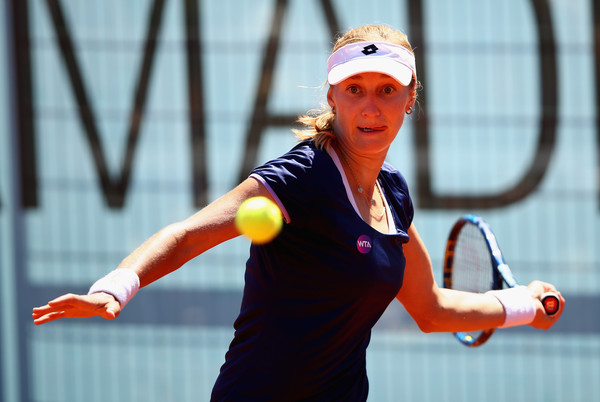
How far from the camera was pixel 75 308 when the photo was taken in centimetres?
183

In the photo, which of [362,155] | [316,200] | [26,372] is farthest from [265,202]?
[26,372]

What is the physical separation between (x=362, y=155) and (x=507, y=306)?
0.99 metres

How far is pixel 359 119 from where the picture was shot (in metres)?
2.38

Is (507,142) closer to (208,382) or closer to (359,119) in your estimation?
(208,382)

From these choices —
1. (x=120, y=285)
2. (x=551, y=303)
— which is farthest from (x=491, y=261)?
(x=120, y=285)

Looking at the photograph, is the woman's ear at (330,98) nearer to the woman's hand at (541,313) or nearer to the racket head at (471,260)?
the woman's hand at (541,313)

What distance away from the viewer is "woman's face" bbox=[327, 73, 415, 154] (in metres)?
2.38

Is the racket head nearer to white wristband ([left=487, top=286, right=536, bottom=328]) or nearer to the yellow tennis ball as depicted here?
white wristband ([left=487, top=286, right=536, bottom=328])

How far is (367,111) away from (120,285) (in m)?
0.89

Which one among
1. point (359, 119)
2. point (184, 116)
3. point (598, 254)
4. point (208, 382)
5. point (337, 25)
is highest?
point (337, 25)

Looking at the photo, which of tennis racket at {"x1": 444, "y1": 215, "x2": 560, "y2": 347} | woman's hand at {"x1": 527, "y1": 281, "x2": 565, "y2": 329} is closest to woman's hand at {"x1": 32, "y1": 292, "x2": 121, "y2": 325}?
woman's hand at {"x1": 527, "y1": 281, "x2": 565, "y2": 329}

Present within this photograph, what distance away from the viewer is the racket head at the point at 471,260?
12.0 feet

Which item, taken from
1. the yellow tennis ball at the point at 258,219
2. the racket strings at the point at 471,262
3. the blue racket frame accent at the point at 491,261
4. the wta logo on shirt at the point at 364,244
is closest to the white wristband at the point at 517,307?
the blue racket frame accent at the point at 491,261

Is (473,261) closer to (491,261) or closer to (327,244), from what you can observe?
(491,261)
